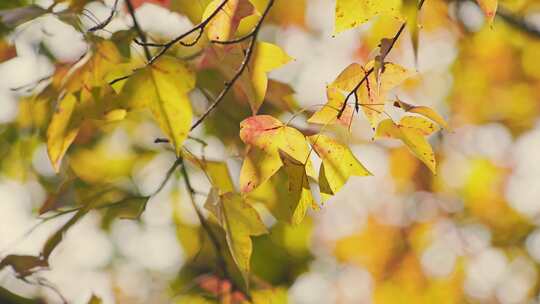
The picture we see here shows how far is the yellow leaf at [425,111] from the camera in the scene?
0.73 meters

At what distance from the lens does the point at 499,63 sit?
3.32 metres

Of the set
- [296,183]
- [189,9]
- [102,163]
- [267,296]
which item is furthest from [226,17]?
[102,163]

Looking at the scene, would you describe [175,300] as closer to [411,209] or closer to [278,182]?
[278,182]

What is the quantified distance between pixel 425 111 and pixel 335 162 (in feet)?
0.33

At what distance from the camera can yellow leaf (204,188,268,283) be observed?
0.78 metres

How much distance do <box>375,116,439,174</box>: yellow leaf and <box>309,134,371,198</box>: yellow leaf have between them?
0.14ft

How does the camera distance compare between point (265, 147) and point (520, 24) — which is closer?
point (265, 147)

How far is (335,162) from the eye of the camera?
2.55 ft

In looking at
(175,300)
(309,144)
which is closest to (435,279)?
(175,300)

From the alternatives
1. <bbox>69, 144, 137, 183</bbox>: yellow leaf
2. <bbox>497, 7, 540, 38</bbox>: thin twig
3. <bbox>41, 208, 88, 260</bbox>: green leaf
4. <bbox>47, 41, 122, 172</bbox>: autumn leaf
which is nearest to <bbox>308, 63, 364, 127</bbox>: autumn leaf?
<bbox>47, 41, 122, 172</bbox>: autumn leaf

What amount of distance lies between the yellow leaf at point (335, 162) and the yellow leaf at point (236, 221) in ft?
0.30

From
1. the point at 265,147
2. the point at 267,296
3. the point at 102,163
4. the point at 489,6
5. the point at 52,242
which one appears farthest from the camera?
the point at 102,163

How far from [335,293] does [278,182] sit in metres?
3.18

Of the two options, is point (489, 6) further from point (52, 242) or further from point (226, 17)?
point (52, 242)
